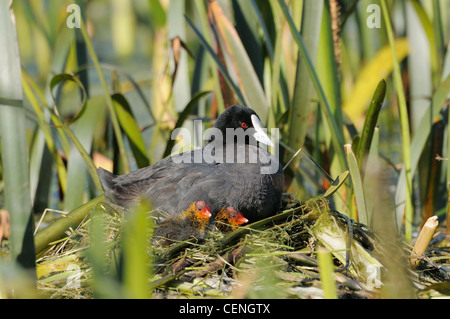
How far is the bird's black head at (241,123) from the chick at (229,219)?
397 millimetres

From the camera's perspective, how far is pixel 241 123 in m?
2.14

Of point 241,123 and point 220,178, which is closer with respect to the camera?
point 220,178

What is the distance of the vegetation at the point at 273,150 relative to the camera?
46.5 inches

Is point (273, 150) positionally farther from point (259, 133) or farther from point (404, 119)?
point (404, 119)

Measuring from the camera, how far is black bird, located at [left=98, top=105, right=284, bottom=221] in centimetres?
189

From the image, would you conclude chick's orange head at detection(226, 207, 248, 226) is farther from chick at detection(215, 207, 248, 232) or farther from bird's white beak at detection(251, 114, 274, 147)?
bird's white beak at detection(251, 114, 274, 147)

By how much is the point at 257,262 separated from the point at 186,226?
334mm

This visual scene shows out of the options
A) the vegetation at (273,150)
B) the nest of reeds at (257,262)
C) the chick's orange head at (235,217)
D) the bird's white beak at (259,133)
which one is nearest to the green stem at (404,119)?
the vegetation at (273,150)

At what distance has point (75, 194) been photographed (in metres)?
2.53

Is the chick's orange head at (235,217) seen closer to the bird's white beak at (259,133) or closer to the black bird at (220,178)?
the black bird at (220,178)

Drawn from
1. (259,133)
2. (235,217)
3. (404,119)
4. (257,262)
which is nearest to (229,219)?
(235,217)

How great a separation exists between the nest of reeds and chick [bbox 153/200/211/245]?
0.11 ft

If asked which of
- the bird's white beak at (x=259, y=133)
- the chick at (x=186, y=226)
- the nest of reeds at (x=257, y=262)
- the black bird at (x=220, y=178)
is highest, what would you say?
the bird's white beak at (x=259, y=133)
